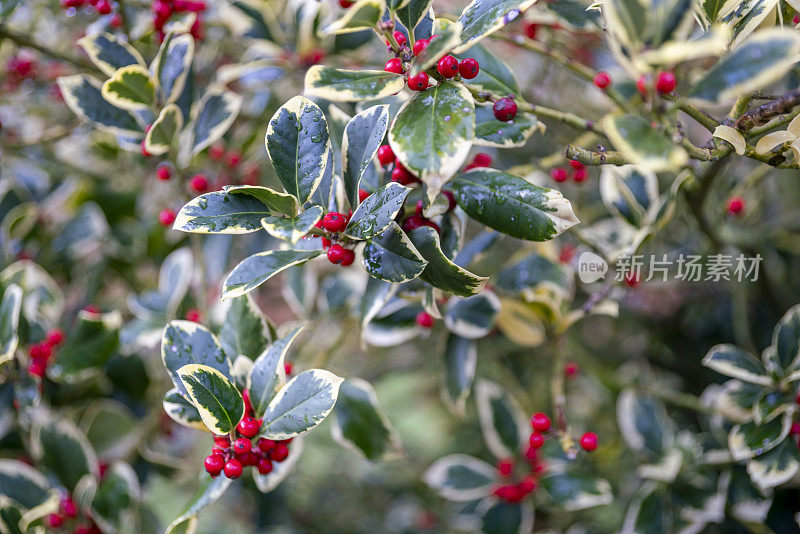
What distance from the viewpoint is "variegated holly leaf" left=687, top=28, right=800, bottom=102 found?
1.55 feet

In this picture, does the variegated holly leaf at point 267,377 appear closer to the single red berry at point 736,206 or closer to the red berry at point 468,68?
the red berry at point 468,68

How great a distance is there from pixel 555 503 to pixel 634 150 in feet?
2.46

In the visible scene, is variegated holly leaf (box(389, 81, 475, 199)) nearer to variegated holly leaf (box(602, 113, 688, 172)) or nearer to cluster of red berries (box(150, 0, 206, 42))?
variegated holly leaf (box(602, 113, 688, 172))

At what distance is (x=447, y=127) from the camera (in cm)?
57

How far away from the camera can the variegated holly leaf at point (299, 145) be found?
67cm

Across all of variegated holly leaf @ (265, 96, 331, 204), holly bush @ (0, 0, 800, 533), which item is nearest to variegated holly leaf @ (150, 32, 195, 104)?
holly bush @ (0, 0, 800, 533)

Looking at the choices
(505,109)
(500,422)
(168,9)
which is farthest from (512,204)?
(168,9)

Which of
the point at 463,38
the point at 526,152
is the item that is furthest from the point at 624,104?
the point at 526,152

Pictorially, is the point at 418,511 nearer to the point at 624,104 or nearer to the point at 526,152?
the point at 526,152

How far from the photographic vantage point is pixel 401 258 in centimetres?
63

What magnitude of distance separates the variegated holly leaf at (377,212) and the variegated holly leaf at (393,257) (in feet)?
0.05

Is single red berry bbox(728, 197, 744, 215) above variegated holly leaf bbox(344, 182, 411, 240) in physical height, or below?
below

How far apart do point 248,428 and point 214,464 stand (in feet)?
0.17

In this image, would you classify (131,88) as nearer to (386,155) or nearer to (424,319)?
(386,155)
